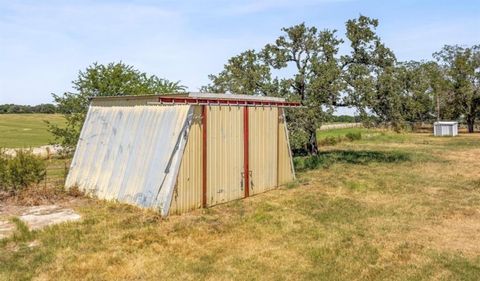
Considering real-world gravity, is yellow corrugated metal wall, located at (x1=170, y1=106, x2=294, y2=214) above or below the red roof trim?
below

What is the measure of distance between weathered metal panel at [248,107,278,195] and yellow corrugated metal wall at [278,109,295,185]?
11.0 inches

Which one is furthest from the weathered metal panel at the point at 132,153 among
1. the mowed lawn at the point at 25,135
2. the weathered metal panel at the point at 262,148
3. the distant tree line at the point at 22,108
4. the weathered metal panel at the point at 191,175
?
the distant tree line at the point at 22,108

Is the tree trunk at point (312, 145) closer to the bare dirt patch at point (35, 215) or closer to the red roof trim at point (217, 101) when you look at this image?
the red roof trim at point (217, 101)

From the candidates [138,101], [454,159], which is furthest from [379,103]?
[138,101]

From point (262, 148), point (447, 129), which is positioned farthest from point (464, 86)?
point (262, 148)

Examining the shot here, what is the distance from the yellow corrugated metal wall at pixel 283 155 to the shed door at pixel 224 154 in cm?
224

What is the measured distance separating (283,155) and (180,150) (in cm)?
519

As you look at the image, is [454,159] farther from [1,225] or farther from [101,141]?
[1,225]

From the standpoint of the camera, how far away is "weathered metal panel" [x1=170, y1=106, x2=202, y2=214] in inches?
394

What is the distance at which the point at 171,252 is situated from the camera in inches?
295

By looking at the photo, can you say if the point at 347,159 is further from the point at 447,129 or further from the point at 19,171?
the point at 447,129

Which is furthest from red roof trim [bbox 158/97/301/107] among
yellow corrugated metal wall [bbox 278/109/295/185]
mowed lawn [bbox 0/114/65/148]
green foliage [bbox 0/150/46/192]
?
mowed lawn [bbox 0/114/65/148]

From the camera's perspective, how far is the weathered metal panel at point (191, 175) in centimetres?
1000

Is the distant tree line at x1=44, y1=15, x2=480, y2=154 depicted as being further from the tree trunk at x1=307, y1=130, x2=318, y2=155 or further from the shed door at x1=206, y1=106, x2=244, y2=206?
the shed door at x1=206, y1=106, x2=244, y2=206
